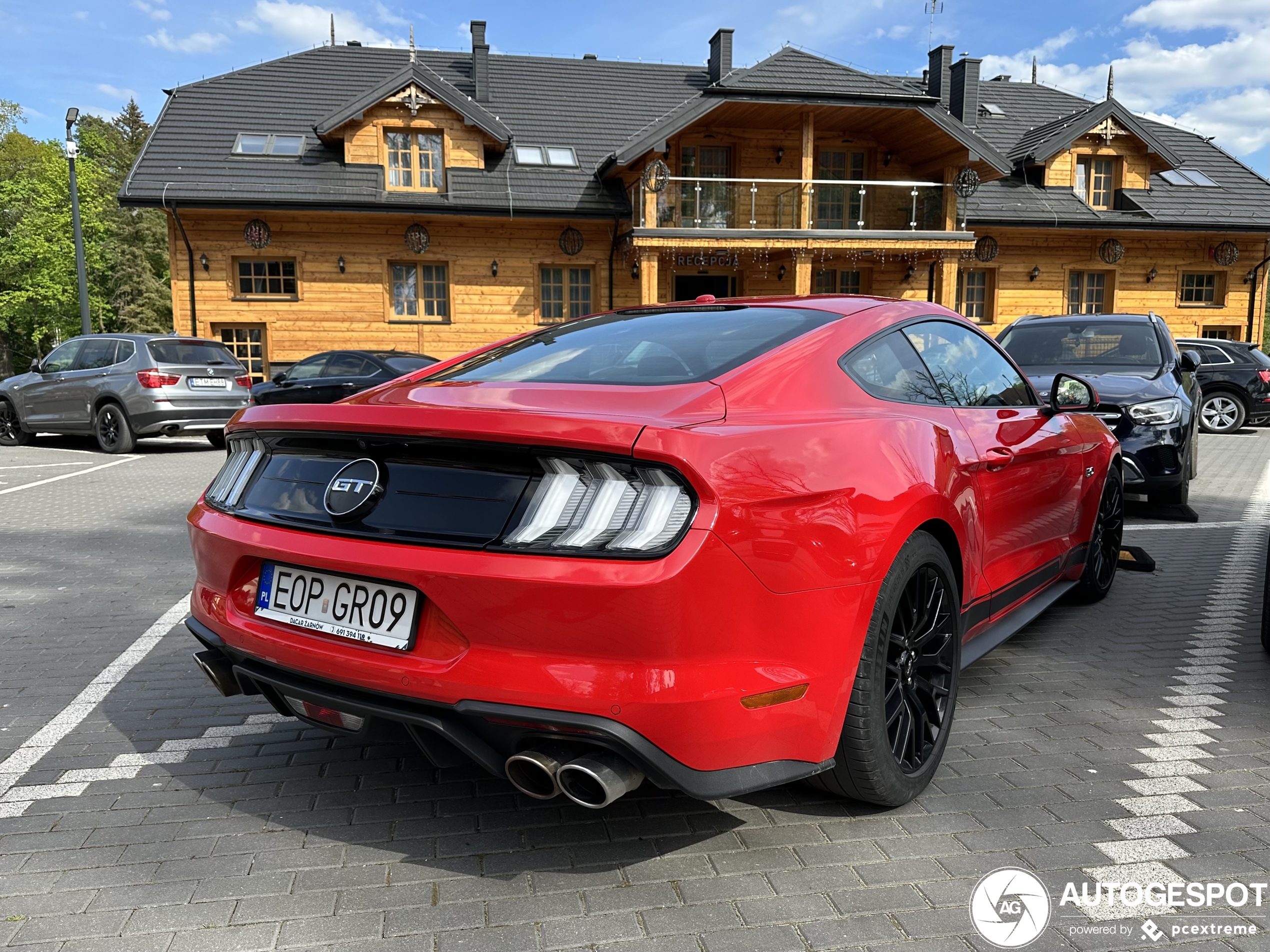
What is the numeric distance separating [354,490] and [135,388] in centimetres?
1225

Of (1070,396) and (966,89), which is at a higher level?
(966,89)

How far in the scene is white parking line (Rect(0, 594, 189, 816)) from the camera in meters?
3.09

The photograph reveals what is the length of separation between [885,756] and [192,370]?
12.6 meters

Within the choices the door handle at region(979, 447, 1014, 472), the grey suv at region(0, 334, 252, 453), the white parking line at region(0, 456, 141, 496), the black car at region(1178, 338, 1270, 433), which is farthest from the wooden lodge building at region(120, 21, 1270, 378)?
the door handle at region(979, 447, 1014, 472)

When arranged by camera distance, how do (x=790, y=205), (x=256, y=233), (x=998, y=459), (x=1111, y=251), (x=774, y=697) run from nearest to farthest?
1. (x=774, y=697)
2. (x=998, y=459)
3. (x=256, y=233)
4. (x=790, y=205)
5. (x=1111, y=251)

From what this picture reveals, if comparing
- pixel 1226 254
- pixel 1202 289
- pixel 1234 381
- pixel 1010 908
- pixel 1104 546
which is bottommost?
pixel 1010 908

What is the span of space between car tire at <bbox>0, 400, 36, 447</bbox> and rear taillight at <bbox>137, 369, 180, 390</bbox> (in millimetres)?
3046

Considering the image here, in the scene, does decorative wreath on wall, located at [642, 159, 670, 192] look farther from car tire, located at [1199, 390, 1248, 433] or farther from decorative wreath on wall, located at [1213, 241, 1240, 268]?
decorative wreath on wall, located at [1213, 241, 1240, 268]

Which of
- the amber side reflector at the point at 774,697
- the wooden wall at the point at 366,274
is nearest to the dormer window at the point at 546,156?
the wooden wall at the point at 366,274

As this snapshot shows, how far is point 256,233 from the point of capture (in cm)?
2042

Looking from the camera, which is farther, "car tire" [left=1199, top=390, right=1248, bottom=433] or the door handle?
"car tire" [left=1199, top=390, right=1248, bottom=433]

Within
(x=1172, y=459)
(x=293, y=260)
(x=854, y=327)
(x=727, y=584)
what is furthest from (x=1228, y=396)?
(x=293, y=260)

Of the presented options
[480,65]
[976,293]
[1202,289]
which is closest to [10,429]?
[480,65]

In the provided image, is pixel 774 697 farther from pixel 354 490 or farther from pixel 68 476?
pixel 68 476
